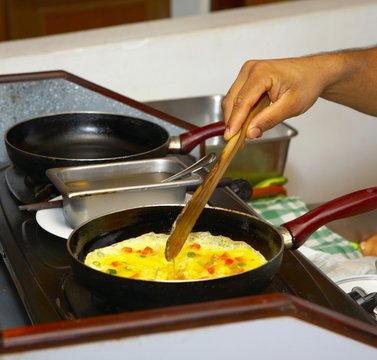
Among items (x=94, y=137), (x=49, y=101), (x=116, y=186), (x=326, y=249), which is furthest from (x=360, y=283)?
(x=49, y=101)

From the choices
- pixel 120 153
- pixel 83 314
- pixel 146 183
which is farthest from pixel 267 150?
pixel 83 314

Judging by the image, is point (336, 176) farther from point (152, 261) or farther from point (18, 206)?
point (152, 261)

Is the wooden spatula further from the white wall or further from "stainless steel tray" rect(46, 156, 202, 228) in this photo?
the white wall

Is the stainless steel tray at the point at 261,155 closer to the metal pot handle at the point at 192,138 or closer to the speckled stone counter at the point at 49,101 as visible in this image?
the speckled stone counter at the point at 49,101

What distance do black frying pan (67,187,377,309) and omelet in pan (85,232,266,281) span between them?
19 mm

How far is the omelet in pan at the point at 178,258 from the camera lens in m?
1.21

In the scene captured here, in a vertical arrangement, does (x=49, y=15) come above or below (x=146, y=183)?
below

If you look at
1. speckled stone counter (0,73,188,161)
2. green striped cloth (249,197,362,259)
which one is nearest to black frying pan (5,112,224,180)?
speckled stone counter (0,73,188,161)

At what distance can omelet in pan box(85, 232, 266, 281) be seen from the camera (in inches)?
47.5

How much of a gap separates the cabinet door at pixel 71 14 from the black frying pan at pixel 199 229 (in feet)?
10.1

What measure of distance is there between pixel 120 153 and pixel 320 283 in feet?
2.10

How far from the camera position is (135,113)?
1.95 m

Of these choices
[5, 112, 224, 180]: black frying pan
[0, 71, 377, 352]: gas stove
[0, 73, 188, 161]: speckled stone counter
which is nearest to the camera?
[0, 71, 377, 352]: gas stove

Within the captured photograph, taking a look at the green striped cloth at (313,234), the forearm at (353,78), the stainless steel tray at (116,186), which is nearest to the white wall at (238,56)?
the green striped cloth at (313,234)
